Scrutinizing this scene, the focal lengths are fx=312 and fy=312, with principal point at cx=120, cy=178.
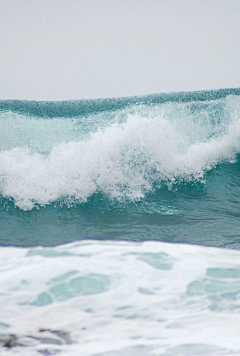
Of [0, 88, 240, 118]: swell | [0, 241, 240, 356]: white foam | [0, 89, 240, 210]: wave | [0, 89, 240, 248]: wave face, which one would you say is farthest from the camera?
[0, 88, 240, 118]: swell

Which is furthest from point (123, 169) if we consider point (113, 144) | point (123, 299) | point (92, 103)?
point (123, 299)

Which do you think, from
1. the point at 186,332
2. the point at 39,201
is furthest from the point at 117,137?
the point at 186,332

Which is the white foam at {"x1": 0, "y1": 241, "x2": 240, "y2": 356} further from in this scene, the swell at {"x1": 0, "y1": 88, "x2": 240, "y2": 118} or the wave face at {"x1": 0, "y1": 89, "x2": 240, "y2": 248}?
the swell at {"x1": 0, "y1": 88, "x2": 240, "y2": 118}

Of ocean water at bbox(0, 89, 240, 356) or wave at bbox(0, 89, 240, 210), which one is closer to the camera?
ocean water at bbox(0, 89, 240, 356)

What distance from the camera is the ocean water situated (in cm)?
58

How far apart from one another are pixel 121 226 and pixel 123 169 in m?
0.43

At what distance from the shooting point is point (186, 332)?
57cm

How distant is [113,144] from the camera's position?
1865 millimetres

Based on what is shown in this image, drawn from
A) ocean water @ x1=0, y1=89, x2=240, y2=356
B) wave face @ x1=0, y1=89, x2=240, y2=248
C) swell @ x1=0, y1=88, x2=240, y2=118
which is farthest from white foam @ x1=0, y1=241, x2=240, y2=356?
swell @ x1=0, y1=88, x2=240, y2=118

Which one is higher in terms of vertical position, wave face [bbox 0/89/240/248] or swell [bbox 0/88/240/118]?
swell [bbox 0/88/240/118]

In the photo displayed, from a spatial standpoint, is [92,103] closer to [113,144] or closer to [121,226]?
[113,144]

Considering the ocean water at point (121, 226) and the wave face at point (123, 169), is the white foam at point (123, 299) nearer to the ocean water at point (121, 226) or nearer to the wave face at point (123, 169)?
the ocean water at point (121, 226)

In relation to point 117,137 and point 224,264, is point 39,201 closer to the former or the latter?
point 117,137

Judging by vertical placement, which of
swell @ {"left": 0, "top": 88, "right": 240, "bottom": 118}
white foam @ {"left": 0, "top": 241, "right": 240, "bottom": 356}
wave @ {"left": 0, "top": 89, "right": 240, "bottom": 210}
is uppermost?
swell @ {"left": 0, "top": 88, "right": 240, "bottom": 118}
